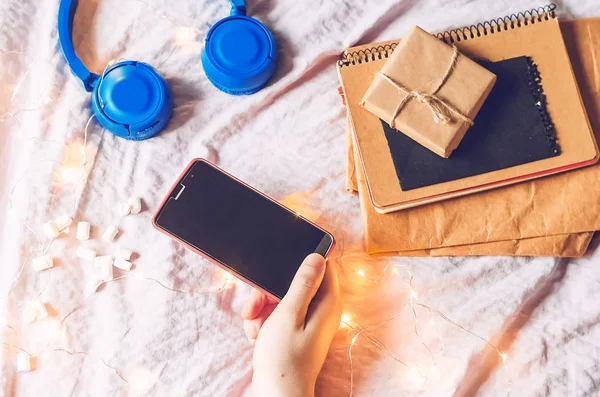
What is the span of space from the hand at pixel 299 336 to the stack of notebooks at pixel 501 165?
0.35 ft

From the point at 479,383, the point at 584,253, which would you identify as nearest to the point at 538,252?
the point at 584,253

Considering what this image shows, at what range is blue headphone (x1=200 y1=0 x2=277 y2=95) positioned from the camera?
2.77 ft

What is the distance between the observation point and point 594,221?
78 centimetres

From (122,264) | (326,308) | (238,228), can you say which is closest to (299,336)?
(326,308)

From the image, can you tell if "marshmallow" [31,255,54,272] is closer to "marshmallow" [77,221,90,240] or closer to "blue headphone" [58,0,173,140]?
"marshmallow" [77,221,90,240]

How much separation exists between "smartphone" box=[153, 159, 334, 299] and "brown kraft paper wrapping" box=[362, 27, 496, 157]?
0.17 meters

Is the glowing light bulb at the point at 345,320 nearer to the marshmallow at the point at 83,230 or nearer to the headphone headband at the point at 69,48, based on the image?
the marshmallow at the point at 83,230

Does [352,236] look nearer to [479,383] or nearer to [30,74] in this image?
[479,383]

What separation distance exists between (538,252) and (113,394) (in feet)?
1.93

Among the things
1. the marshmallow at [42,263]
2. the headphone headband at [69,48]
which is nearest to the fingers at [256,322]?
the marshmallow at [42,263]

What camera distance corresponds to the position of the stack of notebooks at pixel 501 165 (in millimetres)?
772

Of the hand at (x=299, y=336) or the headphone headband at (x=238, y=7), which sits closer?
the hand at (x=299, y=336)

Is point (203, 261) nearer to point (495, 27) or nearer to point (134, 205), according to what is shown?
point (134, 205)

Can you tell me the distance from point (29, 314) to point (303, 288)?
0.38 metres
